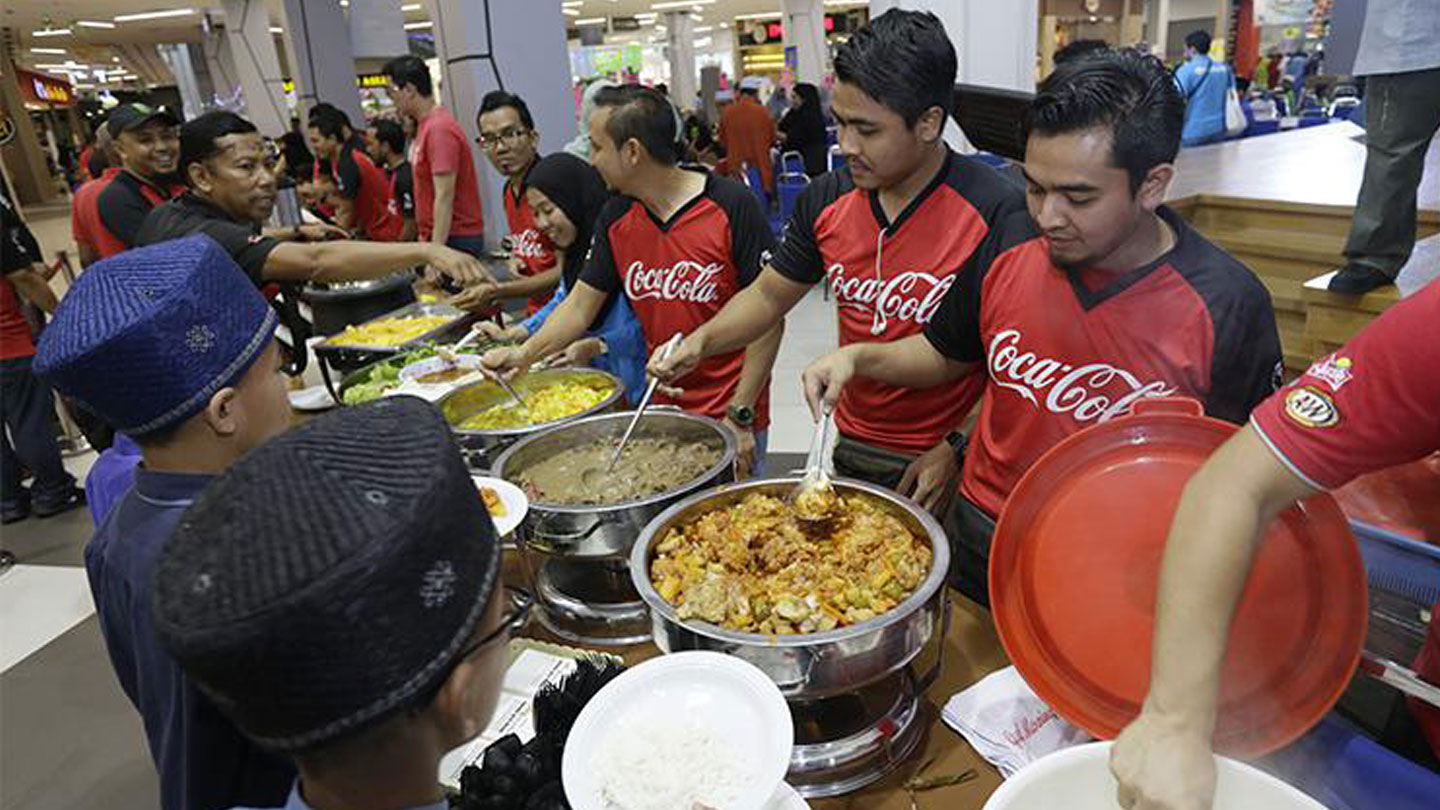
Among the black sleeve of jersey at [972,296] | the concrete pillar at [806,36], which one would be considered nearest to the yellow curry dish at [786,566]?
the black sleeve of jersey at [972,296]

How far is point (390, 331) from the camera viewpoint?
11.4 ft

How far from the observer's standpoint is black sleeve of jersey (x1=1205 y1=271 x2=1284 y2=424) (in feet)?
4.34

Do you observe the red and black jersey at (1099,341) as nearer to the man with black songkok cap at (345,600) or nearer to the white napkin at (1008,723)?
the white napkin at (1008,723)

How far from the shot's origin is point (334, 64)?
10523 millimetres

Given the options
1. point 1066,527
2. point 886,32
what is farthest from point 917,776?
point 886,32

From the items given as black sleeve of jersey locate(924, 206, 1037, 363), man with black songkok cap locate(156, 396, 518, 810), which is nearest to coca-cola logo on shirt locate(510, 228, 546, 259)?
black sleeve of jersey locate(924, 206, 1037, 363)

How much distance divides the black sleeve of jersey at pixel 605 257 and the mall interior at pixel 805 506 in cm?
2

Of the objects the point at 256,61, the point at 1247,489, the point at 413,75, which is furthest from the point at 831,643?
the point at 256,61

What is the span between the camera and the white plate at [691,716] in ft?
3.25

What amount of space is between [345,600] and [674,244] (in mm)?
1915

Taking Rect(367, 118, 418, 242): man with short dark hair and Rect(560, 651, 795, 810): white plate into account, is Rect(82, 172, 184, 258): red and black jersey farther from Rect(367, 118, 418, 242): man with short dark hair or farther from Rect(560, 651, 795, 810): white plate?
Rect(560, 651, 795, 810): white plate

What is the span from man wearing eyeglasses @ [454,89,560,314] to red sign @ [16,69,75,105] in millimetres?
22938

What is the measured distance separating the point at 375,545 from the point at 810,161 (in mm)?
9159

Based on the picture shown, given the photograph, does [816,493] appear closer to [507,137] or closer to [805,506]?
[805,506]
